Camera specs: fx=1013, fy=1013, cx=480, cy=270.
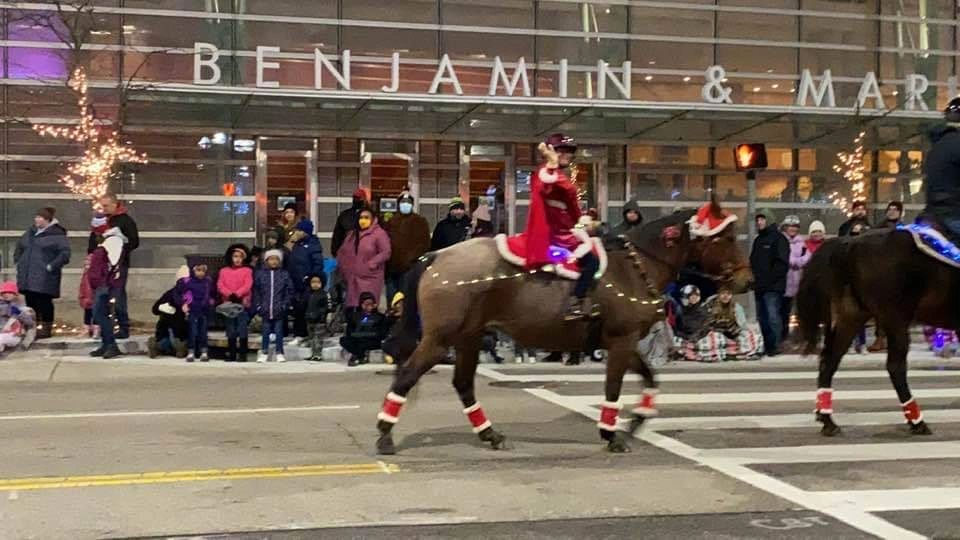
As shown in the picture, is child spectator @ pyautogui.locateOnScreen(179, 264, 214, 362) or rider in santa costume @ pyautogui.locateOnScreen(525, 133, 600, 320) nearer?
rider in santa costume @ pyautogui.locateOnScreen(525, 133, 600, 320)

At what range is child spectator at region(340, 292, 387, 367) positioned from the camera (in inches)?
557

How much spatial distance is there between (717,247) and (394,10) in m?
15.6

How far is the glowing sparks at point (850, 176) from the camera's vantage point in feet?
80.9

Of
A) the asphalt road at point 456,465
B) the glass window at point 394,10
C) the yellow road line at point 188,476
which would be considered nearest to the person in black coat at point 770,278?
the asphalt road at point 456,465

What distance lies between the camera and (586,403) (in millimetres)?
10664

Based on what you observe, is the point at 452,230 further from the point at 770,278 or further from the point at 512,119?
the point at 512,119

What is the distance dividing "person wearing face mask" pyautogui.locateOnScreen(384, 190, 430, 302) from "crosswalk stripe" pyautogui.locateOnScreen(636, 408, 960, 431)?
21.9 feet

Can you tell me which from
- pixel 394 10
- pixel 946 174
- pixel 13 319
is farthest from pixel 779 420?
pixel 394 10

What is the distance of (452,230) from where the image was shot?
51.8 ft

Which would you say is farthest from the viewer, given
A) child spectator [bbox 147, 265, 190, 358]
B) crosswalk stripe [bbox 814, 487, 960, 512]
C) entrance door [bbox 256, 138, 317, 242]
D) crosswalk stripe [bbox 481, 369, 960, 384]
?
entrance door [bbox 256, 138, 317, 242]

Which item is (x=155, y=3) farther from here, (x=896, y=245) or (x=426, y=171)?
(x=896, y=245)

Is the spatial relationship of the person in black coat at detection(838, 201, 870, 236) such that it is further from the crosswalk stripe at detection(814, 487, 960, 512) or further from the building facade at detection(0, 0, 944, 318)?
the crosswalk stripe at detection(814, 487, 960, 512)

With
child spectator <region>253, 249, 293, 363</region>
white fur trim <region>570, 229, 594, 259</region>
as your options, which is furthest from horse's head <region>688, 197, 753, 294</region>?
child spectator <region>253, 249, 293, 363</region>

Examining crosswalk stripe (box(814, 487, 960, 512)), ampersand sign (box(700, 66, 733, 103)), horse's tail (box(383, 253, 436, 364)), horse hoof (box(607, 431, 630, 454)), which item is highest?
ampersand sign (box(700, 66, 733, 103))
